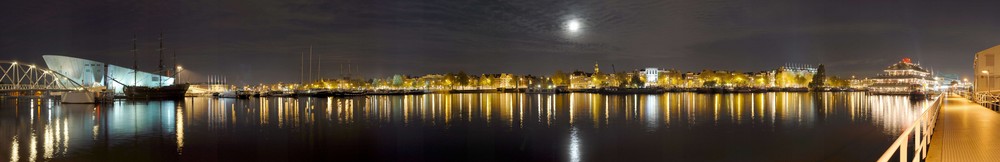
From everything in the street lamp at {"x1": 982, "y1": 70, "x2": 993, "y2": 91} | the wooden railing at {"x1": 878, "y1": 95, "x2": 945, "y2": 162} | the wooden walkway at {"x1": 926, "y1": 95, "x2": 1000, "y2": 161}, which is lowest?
the wooden walkway at {"x1": 926, "y1": 95, "x2": 1000, "y2": 161}

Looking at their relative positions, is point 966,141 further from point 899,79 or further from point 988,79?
point 899,79

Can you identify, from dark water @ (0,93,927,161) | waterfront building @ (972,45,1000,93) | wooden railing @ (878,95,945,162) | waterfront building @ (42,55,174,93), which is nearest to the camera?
wooden railing @ (878,95,945,162)

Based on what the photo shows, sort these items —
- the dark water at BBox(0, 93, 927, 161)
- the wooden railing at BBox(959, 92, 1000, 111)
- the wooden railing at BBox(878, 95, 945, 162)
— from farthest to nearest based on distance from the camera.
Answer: the wooden railing at BBox(959, 92, 1000, 111) → the dark water at BBox(0, 93, 927, 161) → the wooden railing at BBox(878, 95, 945, 162)

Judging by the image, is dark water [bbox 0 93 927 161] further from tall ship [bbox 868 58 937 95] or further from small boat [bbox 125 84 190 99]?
tall ship [bbox 868 58 937 95]

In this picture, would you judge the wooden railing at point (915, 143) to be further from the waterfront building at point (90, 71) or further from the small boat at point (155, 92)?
the waterfront building at point (90, 71)

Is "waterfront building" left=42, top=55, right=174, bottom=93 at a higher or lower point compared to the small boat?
higher

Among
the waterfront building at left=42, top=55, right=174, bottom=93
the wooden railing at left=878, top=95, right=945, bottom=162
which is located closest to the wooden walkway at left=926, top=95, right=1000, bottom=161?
the wooden railing at left=878, top=95, right=945, bottom=162

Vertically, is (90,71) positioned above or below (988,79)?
above

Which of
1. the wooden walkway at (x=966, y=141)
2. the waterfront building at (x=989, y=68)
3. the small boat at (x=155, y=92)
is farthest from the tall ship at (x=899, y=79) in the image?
the small boat at (x=155, y=92)

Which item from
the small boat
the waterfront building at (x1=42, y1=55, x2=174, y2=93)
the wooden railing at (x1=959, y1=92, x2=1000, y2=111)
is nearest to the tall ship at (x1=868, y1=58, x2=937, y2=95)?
the wooden railing at (x1=959, y1=92, x2=1000, y2=111)

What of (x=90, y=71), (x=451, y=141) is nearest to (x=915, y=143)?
(x=451, y=141)

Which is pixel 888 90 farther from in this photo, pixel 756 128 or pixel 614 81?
pixel 614 81

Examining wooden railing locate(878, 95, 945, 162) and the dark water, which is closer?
wooden railing locate(878, 95, 945, 162)

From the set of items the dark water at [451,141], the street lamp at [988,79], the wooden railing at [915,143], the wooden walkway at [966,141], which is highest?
the street lamp at [988,79]
